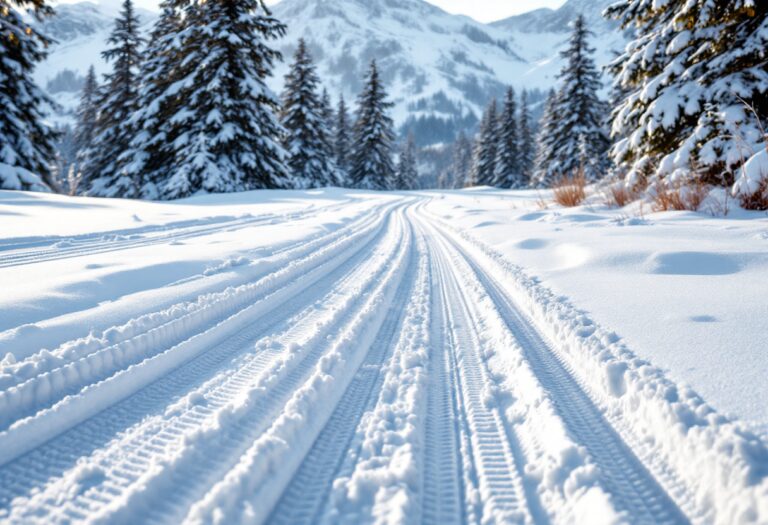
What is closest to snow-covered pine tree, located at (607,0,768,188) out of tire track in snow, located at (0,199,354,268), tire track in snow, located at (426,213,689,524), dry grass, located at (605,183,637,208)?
dry grass, located at (605,183,637,208)

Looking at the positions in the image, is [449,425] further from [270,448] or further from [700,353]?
[700,353]

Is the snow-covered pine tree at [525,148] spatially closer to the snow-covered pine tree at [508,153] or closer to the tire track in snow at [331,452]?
the snow-covered pine tree at [508,153]

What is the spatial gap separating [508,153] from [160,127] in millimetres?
26883

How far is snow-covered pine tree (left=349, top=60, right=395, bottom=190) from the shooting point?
2950cm

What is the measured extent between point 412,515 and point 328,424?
50 cm

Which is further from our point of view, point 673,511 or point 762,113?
point 762,113

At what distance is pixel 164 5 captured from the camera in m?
15.4

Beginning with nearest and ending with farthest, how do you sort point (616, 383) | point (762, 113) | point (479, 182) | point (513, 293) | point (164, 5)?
1. point (616, 383)
2. point (513, 293)
3. point (762, 113)
4. point (164, 5)
5. point (479, 182)

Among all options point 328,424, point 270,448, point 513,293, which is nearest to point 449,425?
point 328,424

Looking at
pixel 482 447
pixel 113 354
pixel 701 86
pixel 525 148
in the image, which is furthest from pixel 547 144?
pixel 113 354

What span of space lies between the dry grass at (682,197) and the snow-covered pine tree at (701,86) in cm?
27

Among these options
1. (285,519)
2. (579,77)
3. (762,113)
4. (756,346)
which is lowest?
(285,519)

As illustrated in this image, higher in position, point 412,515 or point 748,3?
point 748,3

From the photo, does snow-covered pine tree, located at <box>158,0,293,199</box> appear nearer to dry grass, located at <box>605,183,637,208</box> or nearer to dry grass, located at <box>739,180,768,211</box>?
dry grass, located at <box>605,183,637,208</box>
